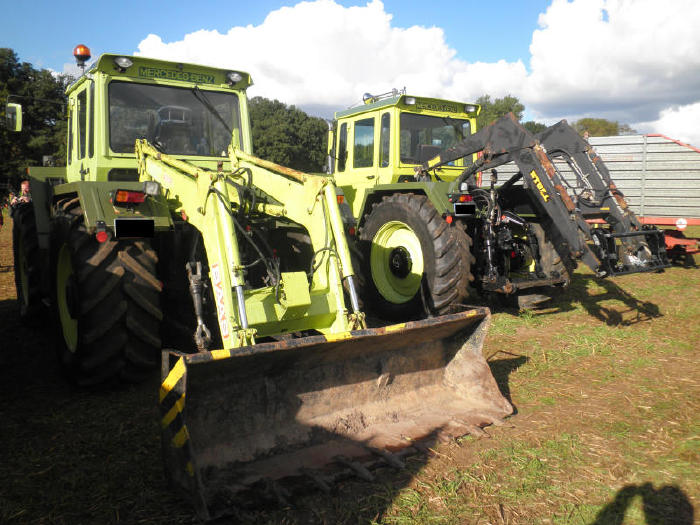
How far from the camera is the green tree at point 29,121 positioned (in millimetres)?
26750

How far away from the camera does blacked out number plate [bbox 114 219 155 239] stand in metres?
4.08

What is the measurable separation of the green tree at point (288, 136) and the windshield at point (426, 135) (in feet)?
108

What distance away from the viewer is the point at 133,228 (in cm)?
412

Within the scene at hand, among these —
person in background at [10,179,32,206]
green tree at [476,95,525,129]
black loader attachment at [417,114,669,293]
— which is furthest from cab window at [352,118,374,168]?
green tree at [476,95,525,129]

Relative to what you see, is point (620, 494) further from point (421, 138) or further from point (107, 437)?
point (421, 138)

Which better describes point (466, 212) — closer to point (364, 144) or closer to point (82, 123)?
point (364, 144)

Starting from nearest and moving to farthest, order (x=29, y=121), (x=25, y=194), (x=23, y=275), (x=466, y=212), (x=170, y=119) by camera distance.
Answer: (x=170, y=119) → (x=466, y=212) → (x=23, y=275) → (x=25, y=194) → (x=29, y=121)

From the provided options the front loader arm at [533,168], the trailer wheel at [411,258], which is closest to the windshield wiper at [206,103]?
the trailer wheel at [411,258]

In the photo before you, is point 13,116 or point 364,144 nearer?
point 13,116

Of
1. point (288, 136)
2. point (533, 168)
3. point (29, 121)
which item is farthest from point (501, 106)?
point (533, 168)

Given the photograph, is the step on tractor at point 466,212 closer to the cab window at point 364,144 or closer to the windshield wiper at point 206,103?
the cab window at point 364,144

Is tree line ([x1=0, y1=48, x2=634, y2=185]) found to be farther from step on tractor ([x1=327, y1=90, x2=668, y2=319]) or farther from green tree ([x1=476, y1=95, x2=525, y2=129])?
step on tractor ([x1=327, y1=90, x2=668, y2=319])

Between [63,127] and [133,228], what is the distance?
854 inches

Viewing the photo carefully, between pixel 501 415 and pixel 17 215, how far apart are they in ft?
19.5
